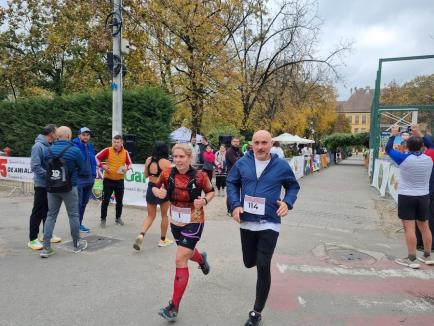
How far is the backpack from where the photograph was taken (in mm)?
3689

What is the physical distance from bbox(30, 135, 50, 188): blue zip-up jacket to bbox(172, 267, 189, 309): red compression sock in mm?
2989

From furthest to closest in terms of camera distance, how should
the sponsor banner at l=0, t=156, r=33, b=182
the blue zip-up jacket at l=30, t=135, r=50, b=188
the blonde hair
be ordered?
the sponsor banner at l=0, t=156, r=33, b=182 < the blue zip-up jacket at l=30, t=135, r=50, b=188 < the blonde hair

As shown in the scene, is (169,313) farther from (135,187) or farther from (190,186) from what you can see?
(135,187)

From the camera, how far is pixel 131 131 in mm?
10805

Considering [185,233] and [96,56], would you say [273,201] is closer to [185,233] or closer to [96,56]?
[185,233]

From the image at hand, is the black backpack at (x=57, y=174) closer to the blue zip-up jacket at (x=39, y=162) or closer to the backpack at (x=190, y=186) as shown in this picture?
the blue zip-up jacket at (x=39, y=162)

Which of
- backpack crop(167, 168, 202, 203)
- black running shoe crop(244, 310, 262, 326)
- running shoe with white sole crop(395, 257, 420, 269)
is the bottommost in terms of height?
running shoe with white sole crop(395, 257, 420, 269)

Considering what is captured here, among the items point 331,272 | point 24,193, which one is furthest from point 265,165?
point 24,193

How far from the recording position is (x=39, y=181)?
5.58 meters

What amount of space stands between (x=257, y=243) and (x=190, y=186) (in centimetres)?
86

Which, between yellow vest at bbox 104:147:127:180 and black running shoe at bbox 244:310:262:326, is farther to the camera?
yellow vest at bbox 104:147:127:180

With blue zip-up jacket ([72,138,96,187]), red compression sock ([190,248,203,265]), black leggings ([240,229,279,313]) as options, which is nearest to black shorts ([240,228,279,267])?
black leggings ([240,229,279,313])

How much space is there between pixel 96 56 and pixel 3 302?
16.3 m

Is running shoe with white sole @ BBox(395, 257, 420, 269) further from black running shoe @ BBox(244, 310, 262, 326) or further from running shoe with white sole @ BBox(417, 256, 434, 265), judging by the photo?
black running shoe @ BBox(244, 310, 262, 326)
